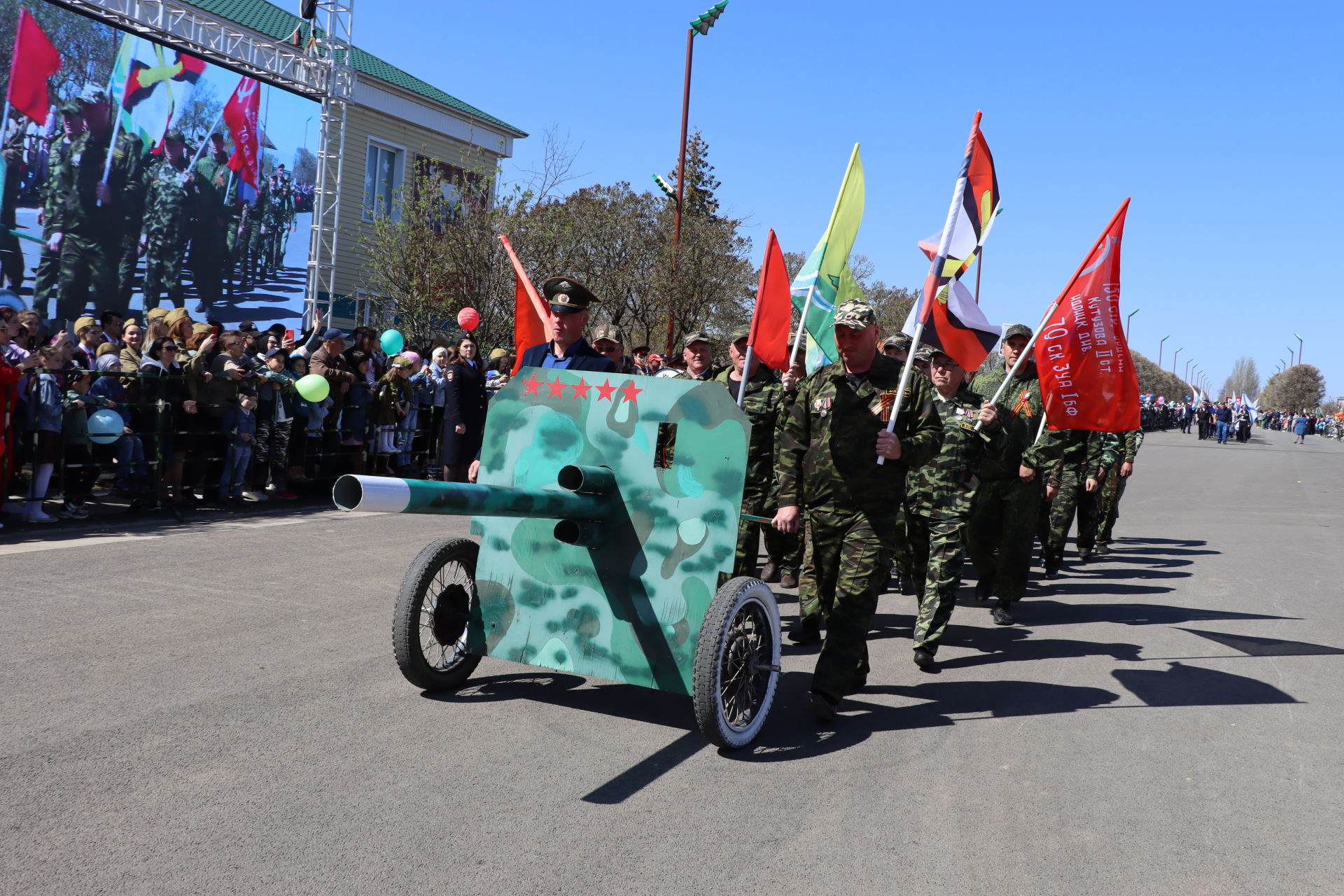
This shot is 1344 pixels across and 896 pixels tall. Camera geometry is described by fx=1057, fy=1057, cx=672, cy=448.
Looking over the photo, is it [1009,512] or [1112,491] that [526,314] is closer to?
[1009,512]

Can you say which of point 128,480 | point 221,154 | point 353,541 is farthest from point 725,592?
point 221,154

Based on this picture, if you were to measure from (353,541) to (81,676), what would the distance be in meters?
4.31

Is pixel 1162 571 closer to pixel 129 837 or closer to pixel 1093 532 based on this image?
pixel 1093 532

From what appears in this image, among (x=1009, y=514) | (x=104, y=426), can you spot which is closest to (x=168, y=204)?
(x=104, y=426)

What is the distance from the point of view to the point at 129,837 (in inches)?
130

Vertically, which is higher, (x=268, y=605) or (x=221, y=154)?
(x=221, y=154)

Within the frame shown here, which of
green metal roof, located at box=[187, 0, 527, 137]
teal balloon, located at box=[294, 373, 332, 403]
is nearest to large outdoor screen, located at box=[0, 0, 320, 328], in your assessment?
green metal roof, located at box=[187, 0, 527, 137]

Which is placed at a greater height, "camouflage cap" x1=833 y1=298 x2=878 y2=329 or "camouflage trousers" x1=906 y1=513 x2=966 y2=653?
"camouflage cap" x1=833 y1=298 x2=878 y2=329

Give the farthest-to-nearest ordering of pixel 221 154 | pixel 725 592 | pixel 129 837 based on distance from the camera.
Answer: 1. pixel 221 154
2. pixel 725 592
3. pixel 129 837

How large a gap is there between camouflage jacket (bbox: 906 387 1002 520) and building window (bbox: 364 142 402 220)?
22958mm

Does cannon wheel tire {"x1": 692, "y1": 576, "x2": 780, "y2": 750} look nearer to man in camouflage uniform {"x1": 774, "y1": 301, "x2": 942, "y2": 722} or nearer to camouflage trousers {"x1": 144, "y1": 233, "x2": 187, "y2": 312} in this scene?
man in camouflage uniform {"x1": 774, "y1": 301, "x2": 942, "y2": 722}

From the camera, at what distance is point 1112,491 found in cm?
1159

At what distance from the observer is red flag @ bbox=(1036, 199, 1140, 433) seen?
22.5 feet

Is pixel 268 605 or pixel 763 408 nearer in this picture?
pixel 268 605
